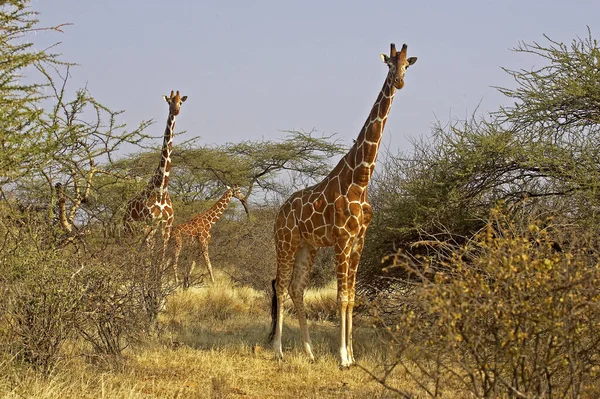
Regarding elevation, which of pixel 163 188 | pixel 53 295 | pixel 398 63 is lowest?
pixel 53 295

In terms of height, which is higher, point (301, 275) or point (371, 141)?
point (371, 141)

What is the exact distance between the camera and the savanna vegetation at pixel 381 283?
401 cm

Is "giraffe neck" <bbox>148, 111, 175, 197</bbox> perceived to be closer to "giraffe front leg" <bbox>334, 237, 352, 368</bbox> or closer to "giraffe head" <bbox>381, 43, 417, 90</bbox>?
"giraffe front leg" <bbox>334, 237, 352, 368</bbox>

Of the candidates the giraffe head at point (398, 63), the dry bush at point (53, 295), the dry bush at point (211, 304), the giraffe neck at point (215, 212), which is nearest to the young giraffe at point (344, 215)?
the giraffe head at point (398, 63)

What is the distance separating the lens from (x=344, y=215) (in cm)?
794

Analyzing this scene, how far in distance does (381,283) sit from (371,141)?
7.77 ft

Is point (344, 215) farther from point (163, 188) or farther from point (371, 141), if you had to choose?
point (163, 188)

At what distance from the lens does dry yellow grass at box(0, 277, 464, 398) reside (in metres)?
5.87

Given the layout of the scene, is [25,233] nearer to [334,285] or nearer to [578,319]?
[578,319]

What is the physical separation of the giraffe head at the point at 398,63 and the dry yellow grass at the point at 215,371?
9.54 feet

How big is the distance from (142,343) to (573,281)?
5.41m

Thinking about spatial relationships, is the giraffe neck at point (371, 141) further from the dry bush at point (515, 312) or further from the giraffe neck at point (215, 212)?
the giraffe neck at point (215, 212)

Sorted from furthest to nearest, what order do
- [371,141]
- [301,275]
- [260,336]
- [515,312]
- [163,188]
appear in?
[163,188], [260,336], [301,275], [371,141], [515,312]

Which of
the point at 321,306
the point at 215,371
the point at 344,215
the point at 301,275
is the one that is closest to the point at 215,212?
the point at 321,306
